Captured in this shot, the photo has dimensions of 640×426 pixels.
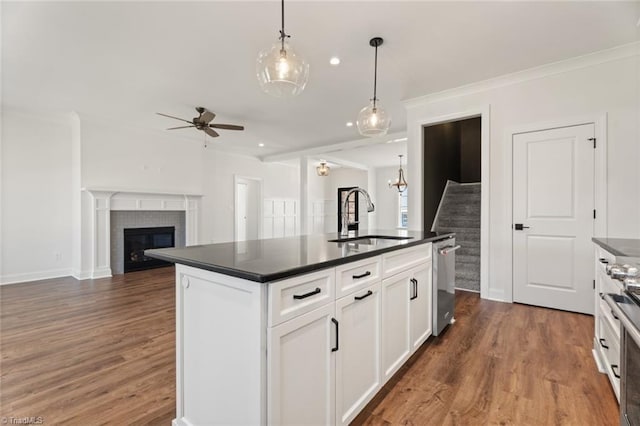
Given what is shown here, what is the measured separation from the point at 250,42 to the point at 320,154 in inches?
180

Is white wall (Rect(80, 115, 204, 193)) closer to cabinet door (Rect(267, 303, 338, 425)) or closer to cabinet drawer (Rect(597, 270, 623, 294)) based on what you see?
cabinet door (Rect(267, 303, 338, 425))

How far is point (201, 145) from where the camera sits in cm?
683

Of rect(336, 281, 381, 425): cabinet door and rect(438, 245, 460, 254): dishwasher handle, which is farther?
rect(438, 245, 460, 254): dishwasher handle

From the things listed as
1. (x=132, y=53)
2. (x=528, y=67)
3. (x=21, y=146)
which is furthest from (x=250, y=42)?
(x=21, y=146)

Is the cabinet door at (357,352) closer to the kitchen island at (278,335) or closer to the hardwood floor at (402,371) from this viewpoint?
the kitchen island at (278,335)

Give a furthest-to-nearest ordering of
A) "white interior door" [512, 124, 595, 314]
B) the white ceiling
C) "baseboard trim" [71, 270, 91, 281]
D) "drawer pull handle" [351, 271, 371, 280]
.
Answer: "baseboard trim" [71, 270, 91, 281], "white interior door" [512, 124, 595, 314], the white ceiling, "drawer pull handle" [351, 271, 371, 280]

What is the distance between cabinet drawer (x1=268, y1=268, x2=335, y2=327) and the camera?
1097 mm

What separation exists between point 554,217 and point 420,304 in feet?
7.38

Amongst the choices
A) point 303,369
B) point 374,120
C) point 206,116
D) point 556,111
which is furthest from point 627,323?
point 206,116

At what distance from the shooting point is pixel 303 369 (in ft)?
4.06

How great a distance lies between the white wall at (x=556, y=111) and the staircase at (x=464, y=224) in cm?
54

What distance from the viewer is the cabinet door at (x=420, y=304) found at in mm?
2184

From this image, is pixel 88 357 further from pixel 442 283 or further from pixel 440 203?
pixel 440 203

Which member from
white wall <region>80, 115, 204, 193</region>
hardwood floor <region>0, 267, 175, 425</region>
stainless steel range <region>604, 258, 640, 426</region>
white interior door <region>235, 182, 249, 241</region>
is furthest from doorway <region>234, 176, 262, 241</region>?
stainless steel range <region>604, 258, 640, 426</region>
